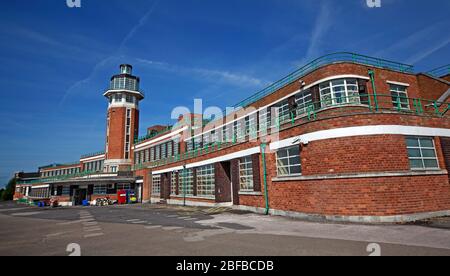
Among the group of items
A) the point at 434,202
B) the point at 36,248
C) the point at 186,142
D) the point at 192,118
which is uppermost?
A: the point at 192,118

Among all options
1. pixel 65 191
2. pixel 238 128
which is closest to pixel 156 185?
pixel 238 128

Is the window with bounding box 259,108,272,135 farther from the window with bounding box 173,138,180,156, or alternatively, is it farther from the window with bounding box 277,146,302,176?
the window with bounding box 173,138,180,156

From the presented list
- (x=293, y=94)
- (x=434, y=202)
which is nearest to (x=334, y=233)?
(x=434, y=202)

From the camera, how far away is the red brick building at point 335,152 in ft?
34.9

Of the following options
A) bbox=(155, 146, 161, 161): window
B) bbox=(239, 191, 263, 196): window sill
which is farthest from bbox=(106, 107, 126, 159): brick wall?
bbox=(239, 191, 263, 196): window sill

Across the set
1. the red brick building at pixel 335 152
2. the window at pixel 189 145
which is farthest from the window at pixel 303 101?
the window at pixel 189 145

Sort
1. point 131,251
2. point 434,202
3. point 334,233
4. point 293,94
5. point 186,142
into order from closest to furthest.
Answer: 1. point 131,251
2. point 334,233
3. point 434,202
4. point 293,94
5. point 186,142

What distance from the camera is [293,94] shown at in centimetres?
1986

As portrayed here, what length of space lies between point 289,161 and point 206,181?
10915mm

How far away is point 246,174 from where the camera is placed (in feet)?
58.4

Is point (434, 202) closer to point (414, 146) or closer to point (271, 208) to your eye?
point (414, 146)
